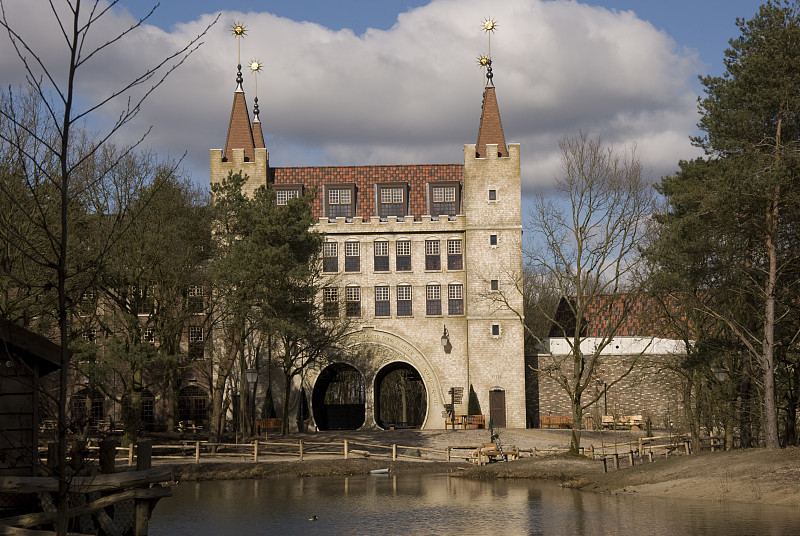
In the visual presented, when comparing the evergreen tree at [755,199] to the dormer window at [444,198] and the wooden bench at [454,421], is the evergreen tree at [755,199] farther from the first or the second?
the dormer window at [444,198]

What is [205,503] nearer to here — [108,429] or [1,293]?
[1,293]

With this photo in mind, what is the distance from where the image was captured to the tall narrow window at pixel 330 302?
1943 inches

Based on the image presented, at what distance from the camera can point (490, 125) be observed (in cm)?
5600

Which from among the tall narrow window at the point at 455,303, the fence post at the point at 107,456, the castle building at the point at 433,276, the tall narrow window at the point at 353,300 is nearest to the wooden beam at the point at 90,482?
the fence post at the point at 107,456

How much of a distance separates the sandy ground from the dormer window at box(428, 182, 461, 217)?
13.9 meters

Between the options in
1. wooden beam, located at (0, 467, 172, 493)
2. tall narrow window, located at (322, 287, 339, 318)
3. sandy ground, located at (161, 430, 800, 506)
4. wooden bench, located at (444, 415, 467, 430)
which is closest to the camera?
wooden beam, located at (0, 467, 172, 493)

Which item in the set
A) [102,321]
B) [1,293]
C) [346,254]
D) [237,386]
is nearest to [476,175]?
[346,254]


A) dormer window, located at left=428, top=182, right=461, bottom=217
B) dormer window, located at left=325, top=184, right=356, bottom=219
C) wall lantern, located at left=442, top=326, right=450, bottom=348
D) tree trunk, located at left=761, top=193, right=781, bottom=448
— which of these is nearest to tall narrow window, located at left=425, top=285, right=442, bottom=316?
wall lantern, located at left=442, top=326, right=450, bottom=348

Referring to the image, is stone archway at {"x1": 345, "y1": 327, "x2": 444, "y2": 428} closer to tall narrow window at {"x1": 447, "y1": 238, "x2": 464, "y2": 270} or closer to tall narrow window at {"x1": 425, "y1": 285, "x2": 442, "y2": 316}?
tall narrow window at {"x1": 425, "y1": 285, "x2": 442, "y2": 316}

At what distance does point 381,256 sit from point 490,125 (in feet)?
33.6

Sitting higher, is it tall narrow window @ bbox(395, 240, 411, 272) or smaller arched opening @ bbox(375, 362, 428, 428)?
tall narrow window @ bbox(395, 240, 411, 272)

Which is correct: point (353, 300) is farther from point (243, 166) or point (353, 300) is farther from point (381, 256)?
point (243, 166)

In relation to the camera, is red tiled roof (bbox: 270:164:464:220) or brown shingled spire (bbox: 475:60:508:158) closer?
brown shingled spire (bbox: 475:60:508:158)

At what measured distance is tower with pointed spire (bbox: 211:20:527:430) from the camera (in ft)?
174
